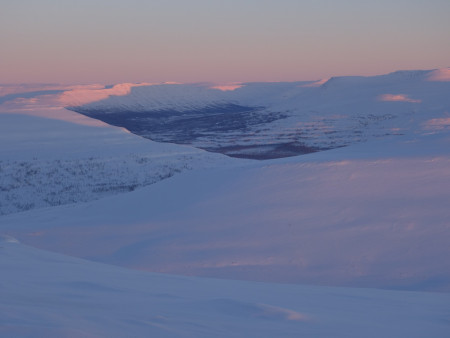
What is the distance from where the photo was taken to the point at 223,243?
7.94 m

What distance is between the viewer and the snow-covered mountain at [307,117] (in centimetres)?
2844

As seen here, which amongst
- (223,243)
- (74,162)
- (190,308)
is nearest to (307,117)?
(74,162)

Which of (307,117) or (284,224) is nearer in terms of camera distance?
(284,224)

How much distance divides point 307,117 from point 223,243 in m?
30.2

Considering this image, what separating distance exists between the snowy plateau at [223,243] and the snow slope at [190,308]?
1cm

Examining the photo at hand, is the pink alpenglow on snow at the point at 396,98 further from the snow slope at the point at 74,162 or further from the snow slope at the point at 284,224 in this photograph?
the snow slope at the point at 284,224

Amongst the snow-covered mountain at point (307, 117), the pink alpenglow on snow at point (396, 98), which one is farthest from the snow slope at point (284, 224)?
the pink alpenglow on snow at point (396, 98)

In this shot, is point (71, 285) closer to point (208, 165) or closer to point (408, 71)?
point (208, 165)

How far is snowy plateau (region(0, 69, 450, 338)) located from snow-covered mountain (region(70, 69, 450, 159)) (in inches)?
309

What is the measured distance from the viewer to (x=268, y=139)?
2938 cm

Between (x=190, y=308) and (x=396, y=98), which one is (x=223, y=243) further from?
(x=396, y=98)

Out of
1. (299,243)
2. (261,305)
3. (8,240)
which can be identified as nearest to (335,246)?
(299,243)

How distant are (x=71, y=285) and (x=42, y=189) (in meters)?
11.1

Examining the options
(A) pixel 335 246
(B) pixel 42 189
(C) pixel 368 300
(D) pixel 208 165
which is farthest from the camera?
(D) pixel 208 165
